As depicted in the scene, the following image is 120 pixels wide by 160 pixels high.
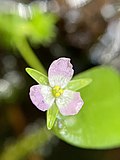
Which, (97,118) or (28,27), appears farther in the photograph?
(28,27)

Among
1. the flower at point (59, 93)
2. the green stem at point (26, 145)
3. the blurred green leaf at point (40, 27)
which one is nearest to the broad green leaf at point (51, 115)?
the flower at point (59, 93)

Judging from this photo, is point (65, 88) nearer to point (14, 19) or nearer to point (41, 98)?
point (41, 98)

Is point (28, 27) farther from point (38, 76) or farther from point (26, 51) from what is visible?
point (38, 76)

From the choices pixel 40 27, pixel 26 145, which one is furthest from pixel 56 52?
pixel 26 145

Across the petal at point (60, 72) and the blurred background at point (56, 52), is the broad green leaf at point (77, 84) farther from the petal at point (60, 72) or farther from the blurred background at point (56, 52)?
the blurred background at point (56, 52)

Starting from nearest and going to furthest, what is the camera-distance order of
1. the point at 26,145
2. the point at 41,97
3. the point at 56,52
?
the point at 41,97, the point at 26,145, the point at 56,52

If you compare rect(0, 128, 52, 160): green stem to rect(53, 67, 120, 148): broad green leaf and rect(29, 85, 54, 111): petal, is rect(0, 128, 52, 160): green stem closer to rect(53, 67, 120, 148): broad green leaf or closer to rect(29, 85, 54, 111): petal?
rect(53, 67, 120, 148): broad green leaf
